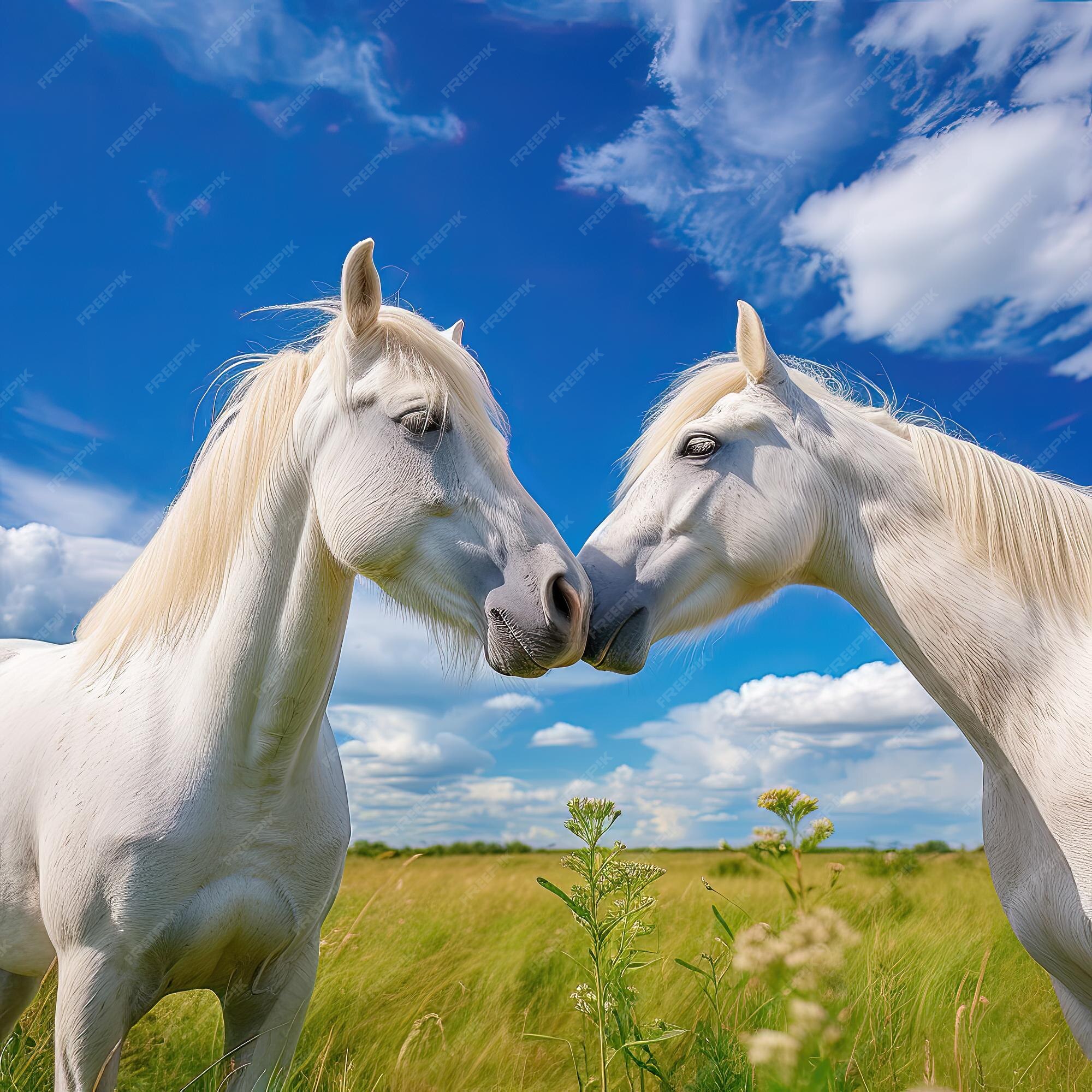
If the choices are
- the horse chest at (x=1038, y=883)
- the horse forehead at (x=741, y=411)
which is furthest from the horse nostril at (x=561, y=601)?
the horse chest at (x=1038, y=883)

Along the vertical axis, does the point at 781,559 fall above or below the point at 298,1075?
above

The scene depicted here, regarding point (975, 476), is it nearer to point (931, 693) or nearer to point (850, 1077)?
point (931, 693)

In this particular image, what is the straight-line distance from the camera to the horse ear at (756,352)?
286cm

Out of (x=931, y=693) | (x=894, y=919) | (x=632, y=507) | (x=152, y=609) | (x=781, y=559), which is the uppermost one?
(x=632, y=507)

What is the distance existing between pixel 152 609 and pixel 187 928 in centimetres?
108

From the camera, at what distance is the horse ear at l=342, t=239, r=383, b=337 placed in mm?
2508

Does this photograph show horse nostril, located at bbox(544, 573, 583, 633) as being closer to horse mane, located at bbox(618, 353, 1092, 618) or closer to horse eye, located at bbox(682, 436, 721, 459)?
horse eye, located at bbox(682, 436, 721, 459)

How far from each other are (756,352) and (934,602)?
3.60 feet

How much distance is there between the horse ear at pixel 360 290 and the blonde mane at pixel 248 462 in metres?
0.04

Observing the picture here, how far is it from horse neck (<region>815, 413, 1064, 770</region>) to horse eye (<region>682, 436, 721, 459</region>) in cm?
42

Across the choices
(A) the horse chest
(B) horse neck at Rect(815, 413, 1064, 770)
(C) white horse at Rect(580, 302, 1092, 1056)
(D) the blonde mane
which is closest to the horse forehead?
(C) white horse at Rect(580, 302, 1092, 1056)

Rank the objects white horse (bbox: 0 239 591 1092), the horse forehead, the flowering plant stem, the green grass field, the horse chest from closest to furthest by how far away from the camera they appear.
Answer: the flowering plant stem < the horse chest < white horse (bbox: 0 239 591 1092) < the horse forehead < the green grass field

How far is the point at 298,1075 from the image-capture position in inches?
144

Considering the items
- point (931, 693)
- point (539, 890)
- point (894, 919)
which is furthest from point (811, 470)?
point (539, 890)
